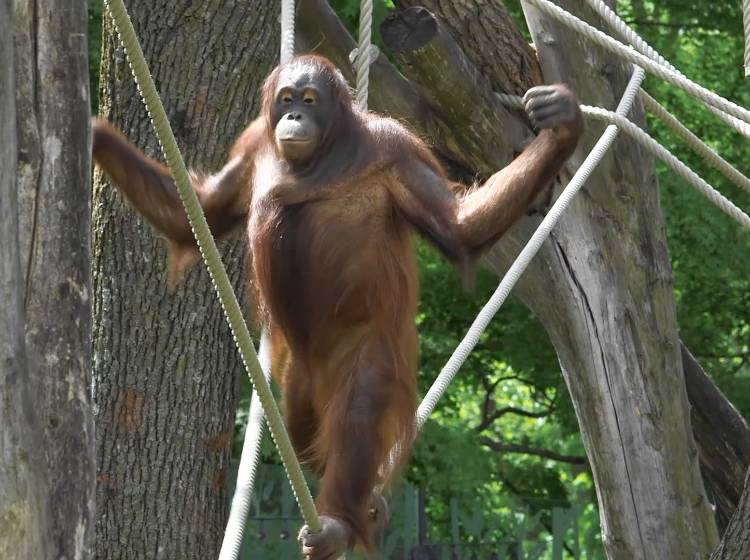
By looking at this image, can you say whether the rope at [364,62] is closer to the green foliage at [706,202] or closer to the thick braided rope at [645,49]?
the thick braided rope at [645,49]

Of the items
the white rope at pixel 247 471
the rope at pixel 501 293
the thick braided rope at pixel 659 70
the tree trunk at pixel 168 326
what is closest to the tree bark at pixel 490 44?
the tree trunk at pixel 168 326

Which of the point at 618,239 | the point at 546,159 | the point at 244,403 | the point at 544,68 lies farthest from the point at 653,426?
the point at 244,403

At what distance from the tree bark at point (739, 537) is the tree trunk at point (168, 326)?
1916 millimetres

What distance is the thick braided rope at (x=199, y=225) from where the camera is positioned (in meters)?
2.31

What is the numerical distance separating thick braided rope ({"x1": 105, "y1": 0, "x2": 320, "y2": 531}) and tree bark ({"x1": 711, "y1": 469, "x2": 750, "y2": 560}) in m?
1.46

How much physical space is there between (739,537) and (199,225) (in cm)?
188

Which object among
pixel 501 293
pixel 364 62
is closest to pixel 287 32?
pixel 364 62

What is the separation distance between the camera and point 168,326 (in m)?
4.70

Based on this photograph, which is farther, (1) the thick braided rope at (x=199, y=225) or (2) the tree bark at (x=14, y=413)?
(1) the thick braided rope at (x=199, y=225)

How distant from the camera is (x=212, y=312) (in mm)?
4746

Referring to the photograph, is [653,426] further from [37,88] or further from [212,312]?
[37,88]

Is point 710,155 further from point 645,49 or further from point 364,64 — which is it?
point 364,64

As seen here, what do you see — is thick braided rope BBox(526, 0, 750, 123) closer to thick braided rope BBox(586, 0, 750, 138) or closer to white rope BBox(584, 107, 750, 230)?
thick braided rope BBox(586, 0, 750, 138)

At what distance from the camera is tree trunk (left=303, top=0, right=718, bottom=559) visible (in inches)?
182
